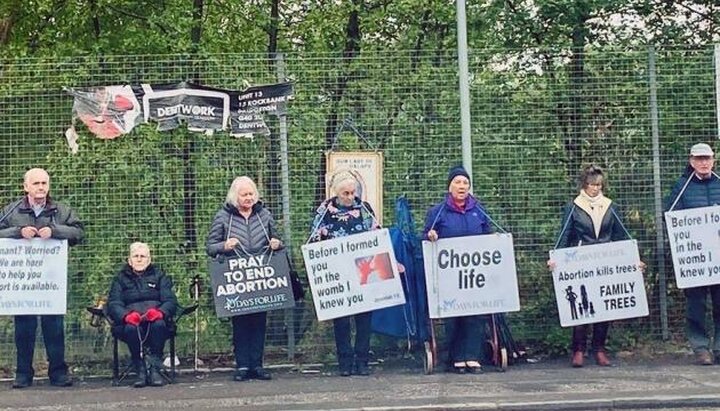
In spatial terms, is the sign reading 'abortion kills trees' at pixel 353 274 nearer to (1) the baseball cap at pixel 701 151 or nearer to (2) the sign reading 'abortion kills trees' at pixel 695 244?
(2) the sign reading 'abortion kills trees' at pixel 695 244

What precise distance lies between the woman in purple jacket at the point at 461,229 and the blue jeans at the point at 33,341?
3.44m

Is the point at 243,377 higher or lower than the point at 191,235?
lower

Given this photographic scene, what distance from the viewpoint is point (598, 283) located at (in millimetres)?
10984

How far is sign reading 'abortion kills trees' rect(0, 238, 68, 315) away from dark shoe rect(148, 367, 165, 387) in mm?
968

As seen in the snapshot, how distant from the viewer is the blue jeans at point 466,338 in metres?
10.7

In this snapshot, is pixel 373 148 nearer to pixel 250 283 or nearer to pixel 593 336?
pixel 250 283

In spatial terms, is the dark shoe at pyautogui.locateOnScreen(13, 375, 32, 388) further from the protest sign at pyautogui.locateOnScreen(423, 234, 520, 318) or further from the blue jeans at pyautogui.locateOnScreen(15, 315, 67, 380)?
the protest sign at pyautogui.locateOnScreen(423, 234, 520, 318)

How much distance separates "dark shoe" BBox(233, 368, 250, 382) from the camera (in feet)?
34.7

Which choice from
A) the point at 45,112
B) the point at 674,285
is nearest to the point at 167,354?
the point at 45,112

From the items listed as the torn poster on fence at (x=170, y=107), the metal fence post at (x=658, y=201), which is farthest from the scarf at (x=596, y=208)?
the torn poster on fence at (x=170, y=107)

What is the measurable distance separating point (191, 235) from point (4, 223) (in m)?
1.79

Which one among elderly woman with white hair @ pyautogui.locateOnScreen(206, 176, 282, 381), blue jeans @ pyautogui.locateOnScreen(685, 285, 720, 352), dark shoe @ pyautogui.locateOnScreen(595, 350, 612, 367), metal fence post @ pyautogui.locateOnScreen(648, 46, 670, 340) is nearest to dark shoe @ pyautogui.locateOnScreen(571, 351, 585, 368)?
dark shoe @ pyautogui.locateOnScreen(595, 350, 612, 367)

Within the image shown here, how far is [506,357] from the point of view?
35.6 feet

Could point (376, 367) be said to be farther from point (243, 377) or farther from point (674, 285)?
point (674, 285)
